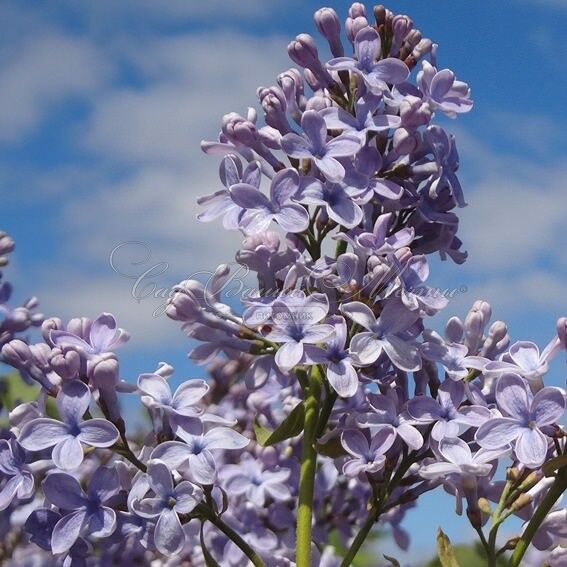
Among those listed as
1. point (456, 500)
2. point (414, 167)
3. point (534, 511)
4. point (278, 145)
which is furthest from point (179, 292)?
point (534, 511)

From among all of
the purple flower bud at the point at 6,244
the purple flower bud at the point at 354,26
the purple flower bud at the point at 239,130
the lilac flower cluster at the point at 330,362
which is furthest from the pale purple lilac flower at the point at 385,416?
the purple flower bud at the point at 6,244

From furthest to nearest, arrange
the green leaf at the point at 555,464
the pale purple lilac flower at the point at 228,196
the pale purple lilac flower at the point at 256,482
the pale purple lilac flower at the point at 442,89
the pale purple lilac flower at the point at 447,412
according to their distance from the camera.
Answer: the pale purple lilac flower at the point at 256,482 < the pale purple lilac flower at the point at 442,89 < the pale purple lilac flower at the point at 228,196 < the pale purple lilac flower at the point at 447,412 < the green leaf at the point at 555,464

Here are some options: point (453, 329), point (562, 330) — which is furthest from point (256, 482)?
point (562, 330)

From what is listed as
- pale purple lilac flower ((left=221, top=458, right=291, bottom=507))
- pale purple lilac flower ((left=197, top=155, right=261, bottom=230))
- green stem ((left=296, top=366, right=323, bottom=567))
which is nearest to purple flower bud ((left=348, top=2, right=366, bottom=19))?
pale purple lilac flower ((left=197, top=155, right=261, bottom=230))

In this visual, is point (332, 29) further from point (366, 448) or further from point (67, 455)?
point (67, 455)

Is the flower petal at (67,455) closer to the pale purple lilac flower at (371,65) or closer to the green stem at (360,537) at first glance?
the green stem at (360,537)

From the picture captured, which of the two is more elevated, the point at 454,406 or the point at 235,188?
the point at 235,188

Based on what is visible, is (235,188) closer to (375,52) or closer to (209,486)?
(375,52)
